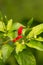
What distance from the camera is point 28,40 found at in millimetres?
1144

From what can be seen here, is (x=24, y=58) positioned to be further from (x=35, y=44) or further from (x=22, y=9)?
(x=22, y=9)

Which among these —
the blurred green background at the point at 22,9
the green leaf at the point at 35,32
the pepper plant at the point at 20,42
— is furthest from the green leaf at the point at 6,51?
the blurred green background at the point at 22,9

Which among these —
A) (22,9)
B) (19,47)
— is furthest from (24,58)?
(22,9)

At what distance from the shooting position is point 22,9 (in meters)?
2.71

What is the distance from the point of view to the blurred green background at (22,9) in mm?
2599

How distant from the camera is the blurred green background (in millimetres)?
2599

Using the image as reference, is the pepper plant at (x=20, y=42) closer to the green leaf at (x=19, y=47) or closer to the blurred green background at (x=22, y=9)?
the green leaf at (x=19, y=47)

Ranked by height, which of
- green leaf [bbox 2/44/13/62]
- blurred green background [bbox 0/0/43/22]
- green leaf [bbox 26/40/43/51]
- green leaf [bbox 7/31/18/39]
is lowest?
green leaf [bbox 2/44/13/62]

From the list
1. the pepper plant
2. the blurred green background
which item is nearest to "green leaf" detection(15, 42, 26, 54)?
the pepper plant

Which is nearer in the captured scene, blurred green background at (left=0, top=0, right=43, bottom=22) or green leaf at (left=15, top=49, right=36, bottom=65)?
green leaf at (left=15, top=49, right=36, bottom=65)

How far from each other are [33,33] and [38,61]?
1190 millimetres

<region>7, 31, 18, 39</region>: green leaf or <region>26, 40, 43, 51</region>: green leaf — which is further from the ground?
<region>7, 31, 18, 39</region>: green leaf

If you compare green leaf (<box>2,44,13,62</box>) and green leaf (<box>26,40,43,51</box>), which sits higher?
green leaf (<box>26,40,43,51</box>)

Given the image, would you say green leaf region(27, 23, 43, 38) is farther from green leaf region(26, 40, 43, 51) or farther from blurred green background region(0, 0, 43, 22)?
blurred green background region(0, 0, 43, 22)
